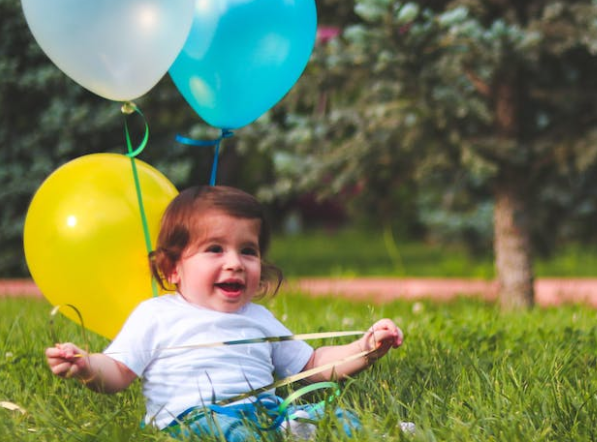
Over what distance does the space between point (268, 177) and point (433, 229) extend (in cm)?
385

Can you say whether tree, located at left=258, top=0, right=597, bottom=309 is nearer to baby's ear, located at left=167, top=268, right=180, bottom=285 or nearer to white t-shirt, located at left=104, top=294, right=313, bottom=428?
baby's ear, located at left=167, top=268, right=180, bottom=285

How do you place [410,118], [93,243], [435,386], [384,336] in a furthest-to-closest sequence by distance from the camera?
[410,118]
[93,243]
[435,386]
[384,336]

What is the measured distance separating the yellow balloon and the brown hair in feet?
0.59

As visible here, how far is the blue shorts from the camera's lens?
6.44 ft

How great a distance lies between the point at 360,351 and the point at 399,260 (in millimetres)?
6988

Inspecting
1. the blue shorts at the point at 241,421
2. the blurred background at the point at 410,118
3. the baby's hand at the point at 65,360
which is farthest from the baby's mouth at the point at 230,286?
the blurred background at the point at 410,118

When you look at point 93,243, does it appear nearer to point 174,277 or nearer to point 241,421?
point 174,277

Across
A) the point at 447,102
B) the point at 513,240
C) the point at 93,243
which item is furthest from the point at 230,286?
the point at 513,240

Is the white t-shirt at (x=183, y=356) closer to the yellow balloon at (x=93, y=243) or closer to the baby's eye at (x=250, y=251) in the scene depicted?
the baby's eye at (x=250, y=251)

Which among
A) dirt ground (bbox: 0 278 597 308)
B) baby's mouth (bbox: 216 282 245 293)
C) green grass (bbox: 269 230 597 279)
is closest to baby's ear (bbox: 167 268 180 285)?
baby's mouth (bbox: 216 282 245 293)

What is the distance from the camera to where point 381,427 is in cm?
191

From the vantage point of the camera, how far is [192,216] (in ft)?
7.48

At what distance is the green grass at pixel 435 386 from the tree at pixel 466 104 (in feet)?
3.67

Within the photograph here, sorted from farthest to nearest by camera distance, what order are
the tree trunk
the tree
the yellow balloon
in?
the tree trunk
the tree
the yellow balloon
